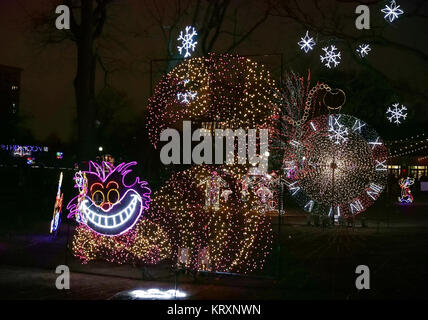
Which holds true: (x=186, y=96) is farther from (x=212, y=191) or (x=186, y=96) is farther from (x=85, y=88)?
(x=85, y=88)

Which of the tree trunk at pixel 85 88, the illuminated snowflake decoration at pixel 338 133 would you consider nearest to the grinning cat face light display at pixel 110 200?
the illuminated snowflake decoration at pixel 338 133

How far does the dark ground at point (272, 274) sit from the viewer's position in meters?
8.84

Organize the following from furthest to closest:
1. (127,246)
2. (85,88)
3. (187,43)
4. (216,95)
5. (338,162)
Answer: (85,88)
(338,162)
(187,43)
(127,246)
(216,95)

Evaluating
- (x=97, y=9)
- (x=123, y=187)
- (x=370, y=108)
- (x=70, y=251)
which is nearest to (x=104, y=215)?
(x=123, y=187)

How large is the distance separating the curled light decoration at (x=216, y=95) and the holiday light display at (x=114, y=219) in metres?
1.27

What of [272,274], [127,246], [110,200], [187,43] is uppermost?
[187,43]

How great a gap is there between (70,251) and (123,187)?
242 centimetres

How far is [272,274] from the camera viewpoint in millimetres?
10578

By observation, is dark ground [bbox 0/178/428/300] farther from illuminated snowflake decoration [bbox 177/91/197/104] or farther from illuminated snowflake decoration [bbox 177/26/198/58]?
illuminated snowflake decoration [bbox 177/26/198/58]

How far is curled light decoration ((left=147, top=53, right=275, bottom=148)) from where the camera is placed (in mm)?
10250

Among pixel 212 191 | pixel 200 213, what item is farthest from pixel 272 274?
pixel 212 191

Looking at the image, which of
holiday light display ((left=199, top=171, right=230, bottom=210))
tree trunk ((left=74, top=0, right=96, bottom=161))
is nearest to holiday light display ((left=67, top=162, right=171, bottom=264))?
holiday light display ((left=199, top=171, right=230, bottom=210))

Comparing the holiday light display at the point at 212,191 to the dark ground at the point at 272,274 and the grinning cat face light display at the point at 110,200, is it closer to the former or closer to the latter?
the grinning cat face light display at the point at 110,200

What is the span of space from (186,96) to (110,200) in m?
2.48
